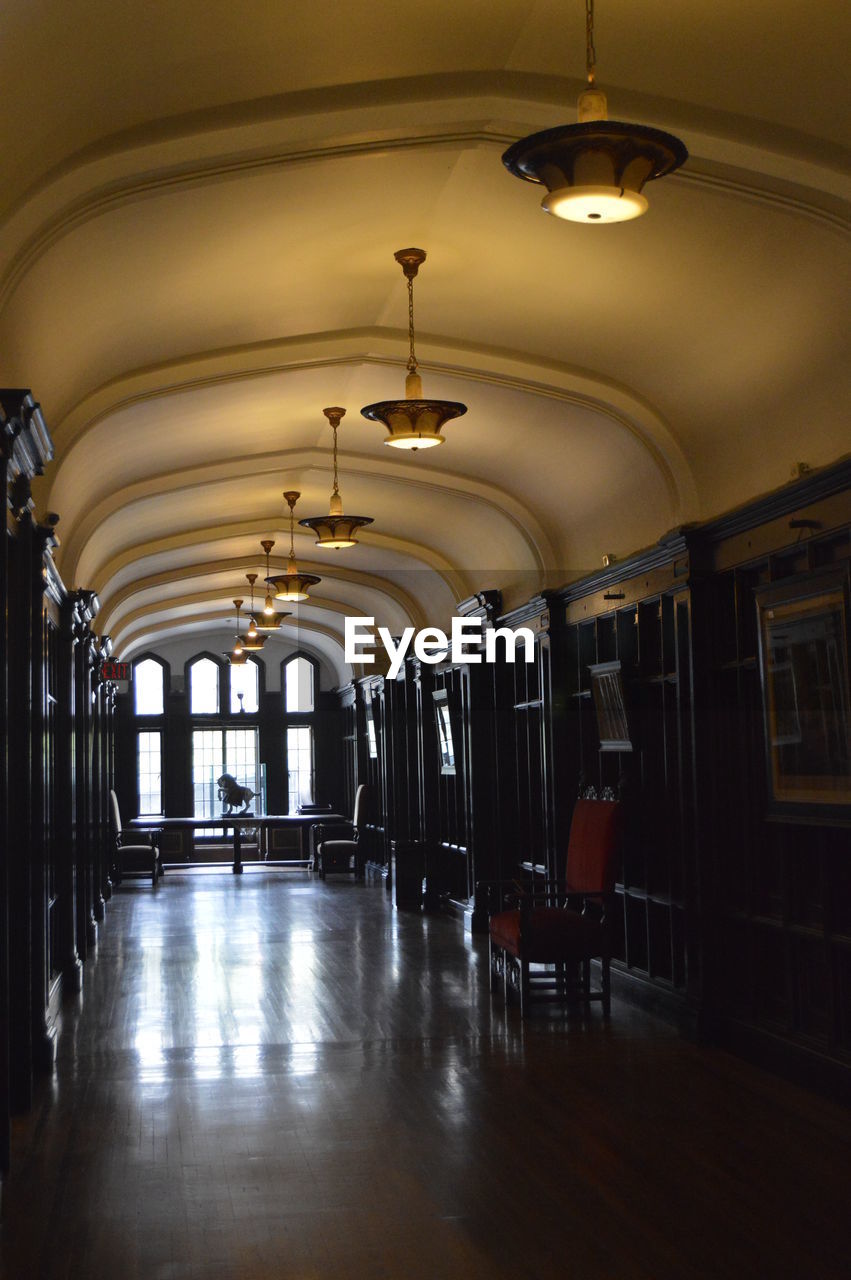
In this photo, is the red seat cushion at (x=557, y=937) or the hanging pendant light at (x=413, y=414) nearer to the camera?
the hanging pendant light at (x=413, y=414)

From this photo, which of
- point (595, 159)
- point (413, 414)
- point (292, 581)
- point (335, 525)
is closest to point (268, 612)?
point (292, 581)

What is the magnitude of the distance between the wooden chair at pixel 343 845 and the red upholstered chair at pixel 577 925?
10144mm

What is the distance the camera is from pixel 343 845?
61.3 feet

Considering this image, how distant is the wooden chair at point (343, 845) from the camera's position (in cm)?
1862

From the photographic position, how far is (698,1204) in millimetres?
4594

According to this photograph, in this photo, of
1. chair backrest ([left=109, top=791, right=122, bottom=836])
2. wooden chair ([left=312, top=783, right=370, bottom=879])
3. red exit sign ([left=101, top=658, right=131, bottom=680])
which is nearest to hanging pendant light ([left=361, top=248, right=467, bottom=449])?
red exit sign ([left=101, top=658, right=131, bottom=680])

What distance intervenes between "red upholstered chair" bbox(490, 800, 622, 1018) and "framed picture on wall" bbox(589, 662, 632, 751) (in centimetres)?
45

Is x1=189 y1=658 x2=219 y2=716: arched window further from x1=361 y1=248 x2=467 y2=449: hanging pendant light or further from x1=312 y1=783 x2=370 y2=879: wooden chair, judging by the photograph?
x1=361 y1=248 x2=467 y2=449: hanging pendant light

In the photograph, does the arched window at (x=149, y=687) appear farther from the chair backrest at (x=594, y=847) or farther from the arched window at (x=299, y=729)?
the chair backrest at (x=594, y=847)

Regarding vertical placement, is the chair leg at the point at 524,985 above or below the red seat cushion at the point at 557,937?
below

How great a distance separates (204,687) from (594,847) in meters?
16.0

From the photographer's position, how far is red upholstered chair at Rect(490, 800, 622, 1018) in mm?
8039

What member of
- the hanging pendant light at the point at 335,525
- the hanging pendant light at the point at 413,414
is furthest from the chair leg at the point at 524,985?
the hanging pendant light at the point at 413,414

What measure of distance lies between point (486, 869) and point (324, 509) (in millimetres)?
3696
